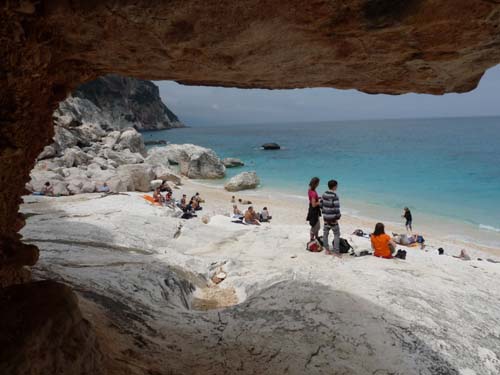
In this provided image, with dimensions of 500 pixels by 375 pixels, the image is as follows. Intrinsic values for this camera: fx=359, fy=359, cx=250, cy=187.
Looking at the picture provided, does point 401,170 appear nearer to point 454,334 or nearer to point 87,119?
point 454,334

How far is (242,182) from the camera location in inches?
1259

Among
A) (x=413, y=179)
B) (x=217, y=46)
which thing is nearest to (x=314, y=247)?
(x=217, y=46)

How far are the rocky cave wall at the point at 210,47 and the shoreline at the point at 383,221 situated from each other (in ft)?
39.2

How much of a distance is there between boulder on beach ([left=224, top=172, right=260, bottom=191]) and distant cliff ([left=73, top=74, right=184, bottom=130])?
5414cm

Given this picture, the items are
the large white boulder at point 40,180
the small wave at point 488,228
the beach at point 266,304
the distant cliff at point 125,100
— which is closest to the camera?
the beach at point 266,304

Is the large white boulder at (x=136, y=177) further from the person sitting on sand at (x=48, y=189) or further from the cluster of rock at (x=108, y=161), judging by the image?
the person sitting on sand at (x=48, y=189)

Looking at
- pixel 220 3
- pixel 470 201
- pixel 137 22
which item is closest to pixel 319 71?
pixel 220 3

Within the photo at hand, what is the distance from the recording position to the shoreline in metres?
18.7

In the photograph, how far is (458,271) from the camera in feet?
26.5

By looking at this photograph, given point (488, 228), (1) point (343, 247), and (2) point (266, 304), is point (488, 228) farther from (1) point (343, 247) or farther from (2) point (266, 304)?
(2) point (266, 304)

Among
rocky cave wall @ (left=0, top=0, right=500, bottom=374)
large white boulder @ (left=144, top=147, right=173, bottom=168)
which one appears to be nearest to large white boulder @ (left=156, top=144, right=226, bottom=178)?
large white boulder @ (left=144, top=147, right=173, bottom=168)

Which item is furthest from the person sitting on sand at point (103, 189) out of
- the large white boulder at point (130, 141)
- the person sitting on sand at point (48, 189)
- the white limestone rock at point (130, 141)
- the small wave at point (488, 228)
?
the small wave at point (488, 228)

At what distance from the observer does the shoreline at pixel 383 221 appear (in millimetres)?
Answer: 18688

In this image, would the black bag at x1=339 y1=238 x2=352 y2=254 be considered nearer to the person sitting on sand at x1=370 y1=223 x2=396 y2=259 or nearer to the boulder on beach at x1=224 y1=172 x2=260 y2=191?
the person sitting on sand at x1=370 y1=223 x2=396 y2=259
